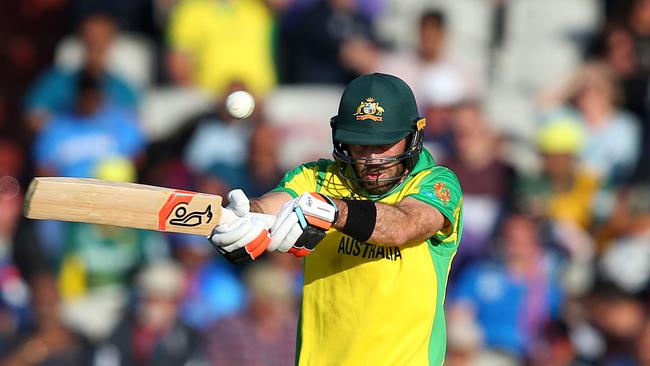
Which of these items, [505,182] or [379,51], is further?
[379,51]

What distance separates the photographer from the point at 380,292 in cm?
502

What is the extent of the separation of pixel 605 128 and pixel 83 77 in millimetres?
4388

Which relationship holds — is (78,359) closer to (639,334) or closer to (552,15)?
(639,334)

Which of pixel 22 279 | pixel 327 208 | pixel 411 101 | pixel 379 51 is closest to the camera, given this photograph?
pixel 327 208

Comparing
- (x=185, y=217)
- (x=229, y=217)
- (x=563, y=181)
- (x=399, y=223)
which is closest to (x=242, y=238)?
(x=229, y=217)

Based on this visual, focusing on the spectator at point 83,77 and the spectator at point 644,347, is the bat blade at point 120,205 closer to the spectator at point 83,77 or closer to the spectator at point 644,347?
the spectator at point 644,347

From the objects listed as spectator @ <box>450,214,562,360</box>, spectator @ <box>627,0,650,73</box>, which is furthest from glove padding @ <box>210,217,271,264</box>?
spectator @ <box>627,0,650,73</box>

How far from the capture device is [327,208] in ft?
14.9

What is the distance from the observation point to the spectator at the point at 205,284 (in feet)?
31.1

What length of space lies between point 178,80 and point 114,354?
2.81m

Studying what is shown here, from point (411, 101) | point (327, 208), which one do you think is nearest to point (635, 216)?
point (411, 101)

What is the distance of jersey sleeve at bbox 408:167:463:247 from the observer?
16.2 feet

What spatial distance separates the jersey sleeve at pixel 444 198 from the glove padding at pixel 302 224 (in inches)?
20.2

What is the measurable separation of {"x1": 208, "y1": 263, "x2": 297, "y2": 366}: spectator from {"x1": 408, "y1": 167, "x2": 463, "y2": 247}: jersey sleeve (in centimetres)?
386
